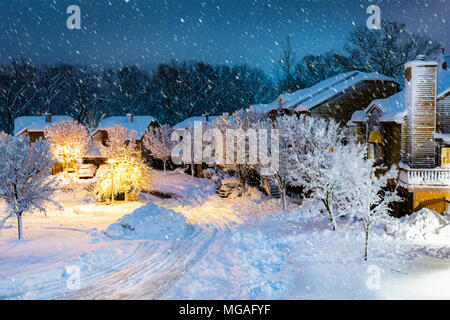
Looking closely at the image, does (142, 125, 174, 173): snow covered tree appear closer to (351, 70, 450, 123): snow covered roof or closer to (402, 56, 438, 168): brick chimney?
(351, 70, 450, 123): snow covered roof

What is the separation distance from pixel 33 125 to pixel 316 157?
130ft

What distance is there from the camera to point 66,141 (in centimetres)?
4116

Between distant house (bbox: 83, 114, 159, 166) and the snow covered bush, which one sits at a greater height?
distant house (bbox: 83, 114, 159, 166)

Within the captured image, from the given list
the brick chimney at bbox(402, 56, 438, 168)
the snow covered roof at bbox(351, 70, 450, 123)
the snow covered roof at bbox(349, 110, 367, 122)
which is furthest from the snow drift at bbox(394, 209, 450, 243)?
the snow covered roof at bbox(349, 110, 367, 122)

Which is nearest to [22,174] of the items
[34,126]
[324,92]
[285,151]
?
[285,151]

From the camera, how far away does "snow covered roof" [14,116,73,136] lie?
1825 inches

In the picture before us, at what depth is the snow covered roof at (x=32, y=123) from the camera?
46344mm

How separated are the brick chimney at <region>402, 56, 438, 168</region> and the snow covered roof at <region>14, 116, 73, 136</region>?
3883 cm

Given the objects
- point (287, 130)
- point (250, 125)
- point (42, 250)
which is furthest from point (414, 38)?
point (42, 250)

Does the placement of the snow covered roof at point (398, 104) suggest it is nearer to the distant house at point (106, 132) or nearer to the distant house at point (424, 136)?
the distant house at point (424, 136)

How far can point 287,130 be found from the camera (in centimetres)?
2384

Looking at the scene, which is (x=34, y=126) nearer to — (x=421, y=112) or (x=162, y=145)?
(x=162, y=145)
